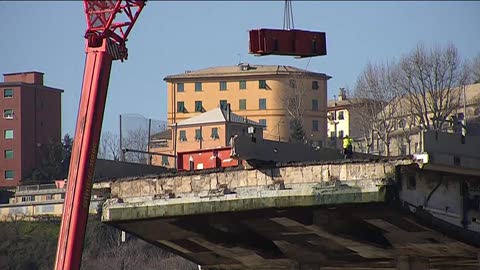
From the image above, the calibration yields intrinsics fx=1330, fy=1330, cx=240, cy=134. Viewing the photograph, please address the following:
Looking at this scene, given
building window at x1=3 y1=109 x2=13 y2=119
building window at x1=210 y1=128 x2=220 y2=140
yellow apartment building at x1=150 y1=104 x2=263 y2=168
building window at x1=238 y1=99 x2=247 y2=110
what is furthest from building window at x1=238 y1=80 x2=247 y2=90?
building window at x1=3 y1=109 x2=13 y2=119

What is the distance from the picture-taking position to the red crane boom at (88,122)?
2039 inches

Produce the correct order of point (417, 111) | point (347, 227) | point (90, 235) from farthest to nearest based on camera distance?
point (417, 111) < point (90, 235) < point (347, 227)

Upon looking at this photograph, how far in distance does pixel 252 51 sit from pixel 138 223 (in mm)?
7833

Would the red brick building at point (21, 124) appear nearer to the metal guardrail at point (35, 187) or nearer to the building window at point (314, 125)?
the metal guardrail at point (35, 187)

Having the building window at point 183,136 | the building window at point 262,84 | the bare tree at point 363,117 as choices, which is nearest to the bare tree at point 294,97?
the building window at point 262,84

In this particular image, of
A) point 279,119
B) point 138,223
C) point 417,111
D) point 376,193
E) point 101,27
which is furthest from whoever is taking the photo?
point 279,119

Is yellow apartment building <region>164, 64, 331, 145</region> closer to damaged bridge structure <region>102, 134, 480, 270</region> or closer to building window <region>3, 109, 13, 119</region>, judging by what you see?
building window <region>3, 109, 13, 119</region>

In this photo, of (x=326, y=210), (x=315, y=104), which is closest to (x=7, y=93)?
(x=315, y=104)

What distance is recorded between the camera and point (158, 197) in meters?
47.8

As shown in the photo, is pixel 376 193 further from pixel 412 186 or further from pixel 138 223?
pixel 138 223

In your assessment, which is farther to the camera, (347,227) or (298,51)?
(298,51)

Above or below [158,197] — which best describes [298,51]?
above

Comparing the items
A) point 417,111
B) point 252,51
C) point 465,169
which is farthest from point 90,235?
point 465,169

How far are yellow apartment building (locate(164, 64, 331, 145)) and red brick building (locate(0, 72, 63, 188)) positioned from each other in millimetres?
23027
